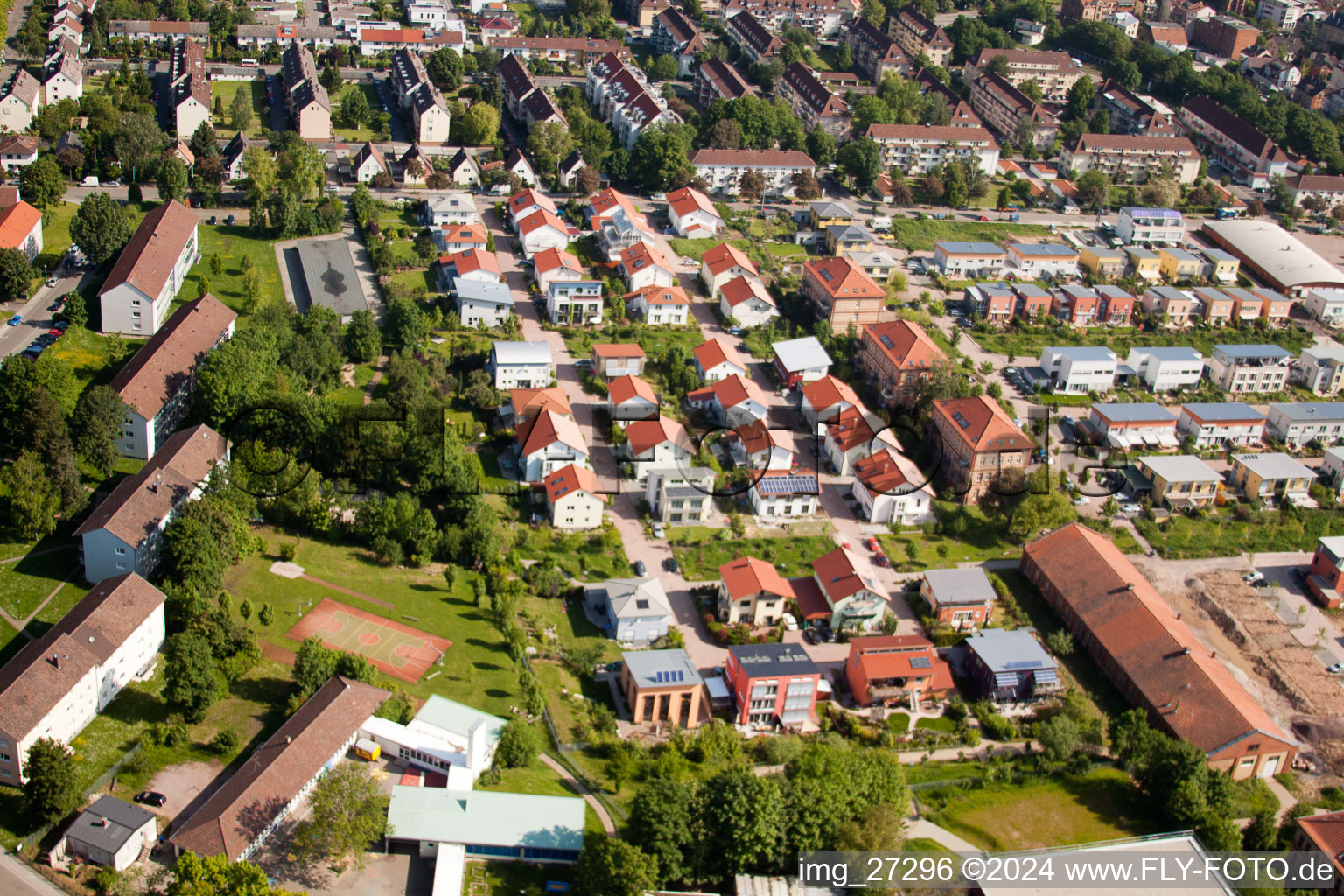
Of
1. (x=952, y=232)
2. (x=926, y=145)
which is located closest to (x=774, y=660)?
(x=952, y=232)

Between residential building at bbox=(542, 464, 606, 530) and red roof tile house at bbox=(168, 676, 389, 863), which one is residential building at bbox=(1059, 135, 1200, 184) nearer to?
residential building at bbox=(542, 464, 606, 530)

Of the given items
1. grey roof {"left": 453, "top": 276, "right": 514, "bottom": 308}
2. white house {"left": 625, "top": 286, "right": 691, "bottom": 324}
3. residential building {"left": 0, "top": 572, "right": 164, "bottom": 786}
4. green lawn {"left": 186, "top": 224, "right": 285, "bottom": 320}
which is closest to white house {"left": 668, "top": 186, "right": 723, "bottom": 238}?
white house {"left": 625, "top": 286, "right": 691, "bottom": 324}

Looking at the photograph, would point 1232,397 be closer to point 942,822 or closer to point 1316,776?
point 1316,776

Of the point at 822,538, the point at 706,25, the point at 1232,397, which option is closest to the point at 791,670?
the point at 822,538

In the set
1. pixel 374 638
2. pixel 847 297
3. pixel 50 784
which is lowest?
pixel 374 638

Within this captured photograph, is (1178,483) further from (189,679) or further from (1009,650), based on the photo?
(189,679)
